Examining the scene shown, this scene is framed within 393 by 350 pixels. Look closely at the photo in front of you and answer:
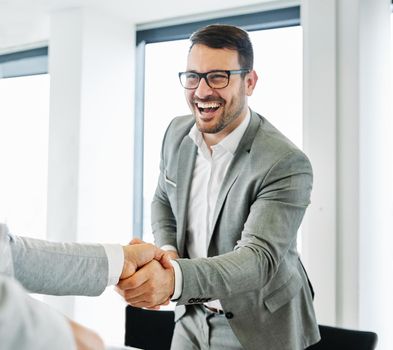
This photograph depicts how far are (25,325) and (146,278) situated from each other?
3.95ft

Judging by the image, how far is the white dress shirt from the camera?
201cm

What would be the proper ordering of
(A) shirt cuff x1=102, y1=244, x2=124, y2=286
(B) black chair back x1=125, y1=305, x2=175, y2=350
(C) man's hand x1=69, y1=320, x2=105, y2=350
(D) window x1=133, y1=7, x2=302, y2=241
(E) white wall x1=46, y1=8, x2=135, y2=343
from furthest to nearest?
(E) white wall x1=46, y1=8, x2=135, y2=343
(D) window x1=133, y1=7, x2=302, y2=241
(B) black chair back x1=125, y1=305, x2=175, y2=350
(A) shirt cuff x1=102, y1=244, x2=124, y2=286
(C) man's hand x1=69, y1=320, x2=105, y2=350

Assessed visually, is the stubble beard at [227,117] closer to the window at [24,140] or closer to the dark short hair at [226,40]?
the dark short hair at [226,40]

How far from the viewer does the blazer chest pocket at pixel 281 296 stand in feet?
6.28

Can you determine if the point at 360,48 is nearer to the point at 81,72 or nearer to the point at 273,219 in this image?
the point at 273,219

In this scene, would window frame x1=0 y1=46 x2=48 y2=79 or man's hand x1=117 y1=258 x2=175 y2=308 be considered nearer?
man's hand x1=117 y1=258 x2=175 y2=308

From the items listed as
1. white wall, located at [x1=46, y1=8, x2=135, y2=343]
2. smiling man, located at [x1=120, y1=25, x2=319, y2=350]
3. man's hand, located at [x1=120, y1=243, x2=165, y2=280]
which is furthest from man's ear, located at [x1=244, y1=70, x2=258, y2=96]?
white wall, located at [x1=46, y1=8, x2=135, y2=343]

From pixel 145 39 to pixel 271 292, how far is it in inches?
99.6

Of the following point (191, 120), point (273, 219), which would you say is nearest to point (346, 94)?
point (191, 120)

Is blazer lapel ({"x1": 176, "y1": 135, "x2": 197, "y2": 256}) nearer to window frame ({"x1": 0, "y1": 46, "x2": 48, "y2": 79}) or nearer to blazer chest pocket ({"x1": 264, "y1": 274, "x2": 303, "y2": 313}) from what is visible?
blazer chest pocket ({"x1": 264, "y1": 274, "x2": 303, "y2": 313})

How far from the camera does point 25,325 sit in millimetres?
530

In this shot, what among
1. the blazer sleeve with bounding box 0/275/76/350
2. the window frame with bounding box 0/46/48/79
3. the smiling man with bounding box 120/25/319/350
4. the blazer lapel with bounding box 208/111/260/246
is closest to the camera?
the blazer sleeve with bounding box 0/275/76/350

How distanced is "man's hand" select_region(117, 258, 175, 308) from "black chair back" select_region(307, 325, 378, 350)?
55 centimetres

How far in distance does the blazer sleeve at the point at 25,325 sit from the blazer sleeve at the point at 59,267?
94 cm
